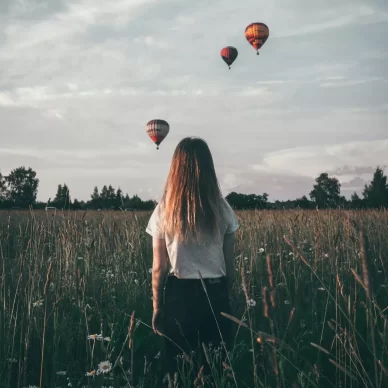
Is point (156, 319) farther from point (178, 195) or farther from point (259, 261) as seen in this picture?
point (259, 261)

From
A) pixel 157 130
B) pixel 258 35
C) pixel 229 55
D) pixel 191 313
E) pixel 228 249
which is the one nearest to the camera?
pixel 191 313

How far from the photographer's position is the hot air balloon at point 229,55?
23703mm

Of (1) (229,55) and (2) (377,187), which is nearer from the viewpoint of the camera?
(1) (229,55)

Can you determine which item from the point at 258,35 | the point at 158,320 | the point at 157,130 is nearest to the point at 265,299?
the point at 158,320

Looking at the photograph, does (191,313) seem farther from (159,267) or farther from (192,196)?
(192,196)

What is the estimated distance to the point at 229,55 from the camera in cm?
2370

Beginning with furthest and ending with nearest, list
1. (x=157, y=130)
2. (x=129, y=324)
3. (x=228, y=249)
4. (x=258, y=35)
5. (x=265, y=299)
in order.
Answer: (x=157, y=130) < (x=258, y=35) < (x=129, y=324) < (x=228, y=249) < (x=265, y=299)

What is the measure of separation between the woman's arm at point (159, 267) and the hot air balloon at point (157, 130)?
20831 mm

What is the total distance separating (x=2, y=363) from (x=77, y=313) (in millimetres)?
941

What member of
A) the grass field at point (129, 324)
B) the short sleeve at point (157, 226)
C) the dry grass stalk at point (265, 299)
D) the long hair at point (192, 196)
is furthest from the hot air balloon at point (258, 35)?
the dry grass stalk at point (265, 299)

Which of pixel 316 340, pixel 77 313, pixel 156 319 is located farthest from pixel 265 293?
pixel 77 313

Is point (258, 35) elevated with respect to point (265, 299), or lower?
elevated

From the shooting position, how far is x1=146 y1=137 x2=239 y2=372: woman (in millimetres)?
2531

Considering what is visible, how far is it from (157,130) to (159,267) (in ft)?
68.6
